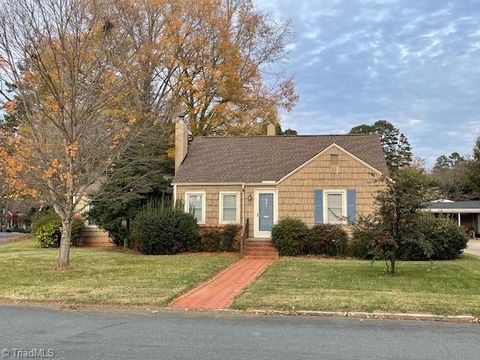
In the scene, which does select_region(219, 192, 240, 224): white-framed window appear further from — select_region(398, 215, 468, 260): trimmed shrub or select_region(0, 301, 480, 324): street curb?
select_region(0, 301, 480, 324): street curb

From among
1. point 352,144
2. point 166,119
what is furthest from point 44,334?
point 166,119

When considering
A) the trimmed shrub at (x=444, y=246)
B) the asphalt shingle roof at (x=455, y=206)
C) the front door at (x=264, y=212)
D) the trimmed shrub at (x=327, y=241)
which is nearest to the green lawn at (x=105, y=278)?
the front door at (x=264, y=212)

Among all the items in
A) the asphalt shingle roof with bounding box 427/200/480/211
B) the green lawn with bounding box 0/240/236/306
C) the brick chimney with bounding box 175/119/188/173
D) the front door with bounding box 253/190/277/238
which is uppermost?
the brick chimney with bounding box 175/119/188/173

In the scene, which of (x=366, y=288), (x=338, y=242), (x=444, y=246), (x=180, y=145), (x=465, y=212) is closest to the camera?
(x=366, y=288)

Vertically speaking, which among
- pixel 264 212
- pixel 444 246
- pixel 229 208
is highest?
pixel 229 208

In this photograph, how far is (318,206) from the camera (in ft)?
71.9

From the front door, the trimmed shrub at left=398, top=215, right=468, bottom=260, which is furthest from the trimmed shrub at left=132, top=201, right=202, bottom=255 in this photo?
the trimmed shrub at left=398, top=215, right=468, bottom=260

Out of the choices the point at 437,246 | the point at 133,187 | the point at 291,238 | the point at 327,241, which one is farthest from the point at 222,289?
the point at 133,187

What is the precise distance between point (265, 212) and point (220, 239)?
2.45m

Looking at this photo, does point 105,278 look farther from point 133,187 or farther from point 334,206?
point 334,206

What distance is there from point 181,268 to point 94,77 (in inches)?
255

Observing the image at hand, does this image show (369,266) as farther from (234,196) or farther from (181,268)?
(234,196)

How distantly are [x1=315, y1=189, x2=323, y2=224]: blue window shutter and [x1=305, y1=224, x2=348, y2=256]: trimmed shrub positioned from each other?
0.88 meters

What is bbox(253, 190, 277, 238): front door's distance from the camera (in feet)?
75.0
